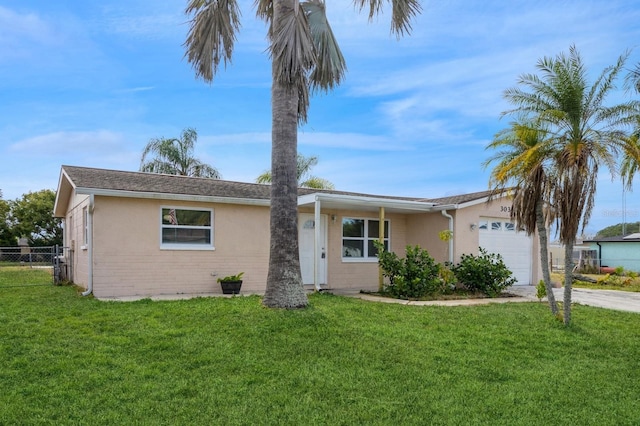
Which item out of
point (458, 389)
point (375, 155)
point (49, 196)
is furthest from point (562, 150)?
point (49, 196)

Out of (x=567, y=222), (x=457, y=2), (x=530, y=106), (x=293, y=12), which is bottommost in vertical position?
(x=567, y=222)

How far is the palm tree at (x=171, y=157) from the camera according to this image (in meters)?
30.3

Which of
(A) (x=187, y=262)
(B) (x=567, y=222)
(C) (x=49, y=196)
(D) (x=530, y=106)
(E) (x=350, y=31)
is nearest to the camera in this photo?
(B) (x=567, y=222)

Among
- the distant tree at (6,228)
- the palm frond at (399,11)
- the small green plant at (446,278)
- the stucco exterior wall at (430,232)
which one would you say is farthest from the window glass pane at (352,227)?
the distant tree at (6,228)

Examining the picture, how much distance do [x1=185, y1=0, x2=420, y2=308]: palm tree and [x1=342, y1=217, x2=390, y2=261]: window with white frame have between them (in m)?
5.75

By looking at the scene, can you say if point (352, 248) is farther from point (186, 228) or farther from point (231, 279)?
point (186, 228)

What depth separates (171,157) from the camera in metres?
30.4

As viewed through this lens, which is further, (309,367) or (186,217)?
(186,217)

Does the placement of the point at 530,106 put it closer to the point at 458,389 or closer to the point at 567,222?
the point at 567,222

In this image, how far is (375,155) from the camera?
779 inches

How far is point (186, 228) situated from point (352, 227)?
203 inches

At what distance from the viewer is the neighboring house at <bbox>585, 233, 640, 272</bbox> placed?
26.5 m

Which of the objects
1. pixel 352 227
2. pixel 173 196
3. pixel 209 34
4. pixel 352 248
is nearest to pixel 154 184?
pixel 173 196

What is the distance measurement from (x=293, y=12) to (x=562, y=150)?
540 centimetres
